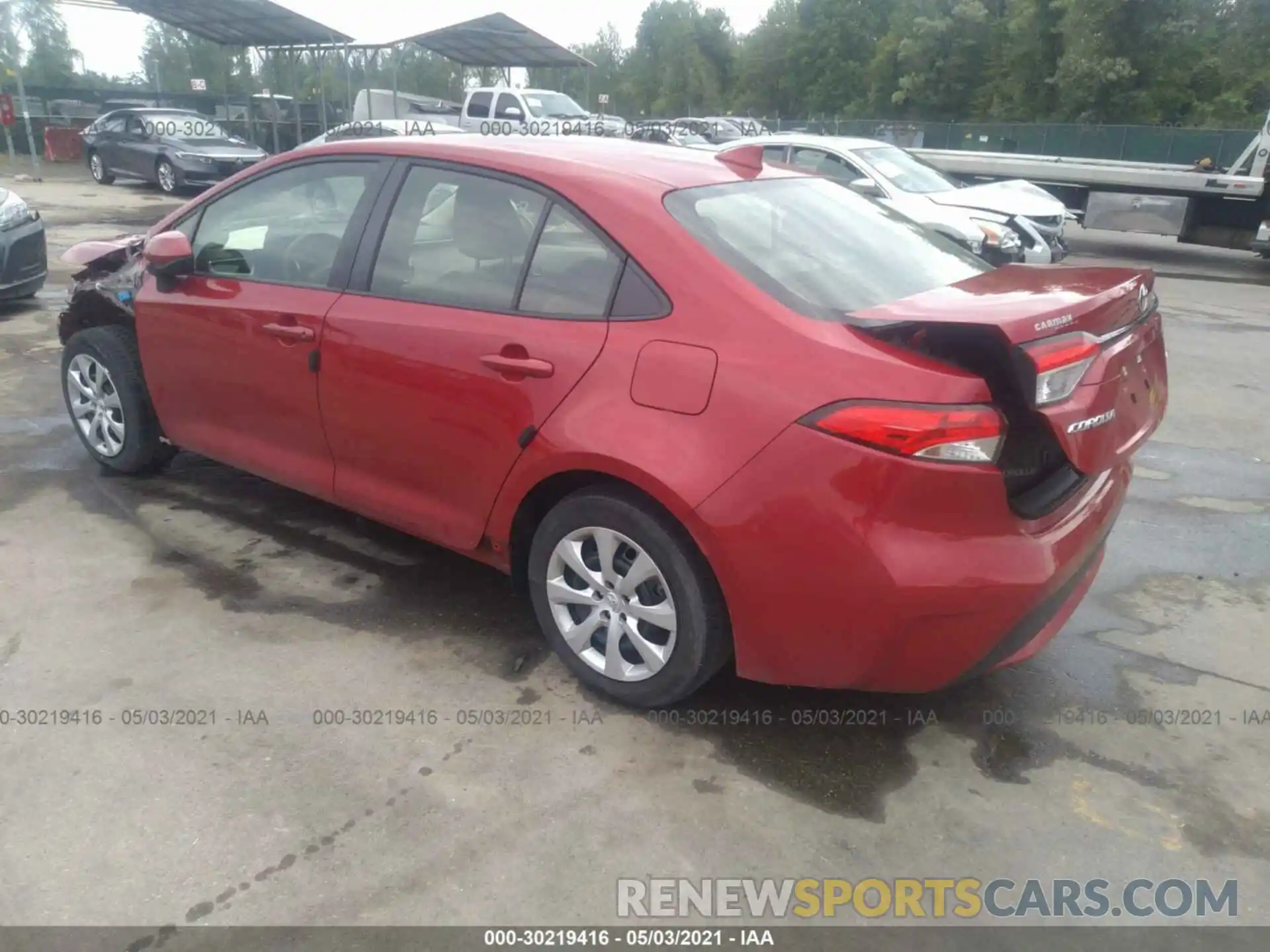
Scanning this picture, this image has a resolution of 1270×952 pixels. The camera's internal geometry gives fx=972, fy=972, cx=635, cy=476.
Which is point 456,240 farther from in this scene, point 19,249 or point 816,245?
point 19,249

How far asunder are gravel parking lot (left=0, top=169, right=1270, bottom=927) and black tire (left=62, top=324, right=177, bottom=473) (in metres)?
0.41

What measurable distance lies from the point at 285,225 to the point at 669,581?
2207 mm

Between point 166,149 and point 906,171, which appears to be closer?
point 906,171

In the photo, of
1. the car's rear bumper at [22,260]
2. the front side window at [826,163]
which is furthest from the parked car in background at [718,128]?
the car's rear bumper at [22,260]

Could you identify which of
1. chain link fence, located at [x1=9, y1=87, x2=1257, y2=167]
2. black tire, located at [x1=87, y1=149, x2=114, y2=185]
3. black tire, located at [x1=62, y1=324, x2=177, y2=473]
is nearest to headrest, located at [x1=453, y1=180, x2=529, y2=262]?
black tire, located at [x1=62, y1=324, x2=177, y2=473]

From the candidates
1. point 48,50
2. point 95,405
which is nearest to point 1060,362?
point 95,405

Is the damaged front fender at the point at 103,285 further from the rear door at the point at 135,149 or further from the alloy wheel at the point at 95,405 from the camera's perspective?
the rear door at the point at 135,149

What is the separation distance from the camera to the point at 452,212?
3283 mm

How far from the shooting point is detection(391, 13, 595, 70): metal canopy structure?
24.3 metres

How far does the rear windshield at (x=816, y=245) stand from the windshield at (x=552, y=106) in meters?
18.4

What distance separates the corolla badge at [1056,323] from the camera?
94.0 inches

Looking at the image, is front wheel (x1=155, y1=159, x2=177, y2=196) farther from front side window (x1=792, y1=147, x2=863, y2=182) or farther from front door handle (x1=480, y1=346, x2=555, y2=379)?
front door handle (x1=480, y1=346, x2=555, y2=379)

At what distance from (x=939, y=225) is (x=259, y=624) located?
7.52m

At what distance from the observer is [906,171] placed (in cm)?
1046
